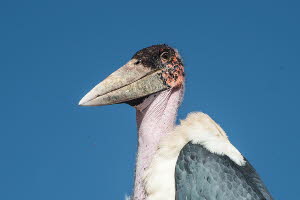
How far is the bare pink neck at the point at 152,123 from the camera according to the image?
966 cm

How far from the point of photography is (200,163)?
9016mm

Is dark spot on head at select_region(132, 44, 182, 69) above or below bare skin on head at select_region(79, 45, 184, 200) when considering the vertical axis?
above

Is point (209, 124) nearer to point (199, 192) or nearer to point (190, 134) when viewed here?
point (190, 134)

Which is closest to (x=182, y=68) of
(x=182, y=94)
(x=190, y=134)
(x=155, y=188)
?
(x=182, y=94)

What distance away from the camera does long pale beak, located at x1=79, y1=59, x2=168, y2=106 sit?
9.64 metres

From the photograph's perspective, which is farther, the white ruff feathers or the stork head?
the stork head

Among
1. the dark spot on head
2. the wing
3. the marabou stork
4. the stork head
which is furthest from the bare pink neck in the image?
the wing

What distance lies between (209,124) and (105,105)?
48.4 inches

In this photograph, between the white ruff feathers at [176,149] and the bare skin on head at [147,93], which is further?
the bare skin on head at [147,93]

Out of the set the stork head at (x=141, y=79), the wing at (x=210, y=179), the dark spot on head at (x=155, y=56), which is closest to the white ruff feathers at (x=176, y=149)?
the wing at (x=210, y=179)

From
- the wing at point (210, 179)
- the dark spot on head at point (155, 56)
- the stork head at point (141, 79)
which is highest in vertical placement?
the dark spot on head at point (155, 56)

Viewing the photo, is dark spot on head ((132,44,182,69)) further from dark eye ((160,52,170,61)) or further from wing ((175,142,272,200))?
wing ((175,142,272,200))

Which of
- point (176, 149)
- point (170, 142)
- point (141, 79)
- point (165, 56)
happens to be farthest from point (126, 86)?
point (176, 149)

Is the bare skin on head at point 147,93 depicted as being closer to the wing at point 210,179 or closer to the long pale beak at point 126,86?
the long pale beak at point 126,86
